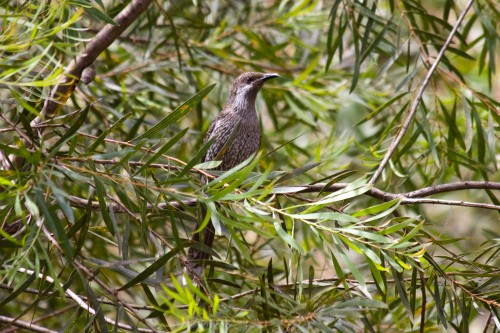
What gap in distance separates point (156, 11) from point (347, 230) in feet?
7.21

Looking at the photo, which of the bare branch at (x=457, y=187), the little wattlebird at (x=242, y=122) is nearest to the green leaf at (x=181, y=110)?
the bare branch at (x=457, y=187)

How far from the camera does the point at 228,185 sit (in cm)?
217

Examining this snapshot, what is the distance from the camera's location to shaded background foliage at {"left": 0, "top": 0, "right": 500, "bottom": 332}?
206cm

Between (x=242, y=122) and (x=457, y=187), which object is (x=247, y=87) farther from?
(x=457, y=187)

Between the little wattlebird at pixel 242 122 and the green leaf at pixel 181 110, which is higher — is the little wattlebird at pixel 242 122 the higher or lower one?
the lower one

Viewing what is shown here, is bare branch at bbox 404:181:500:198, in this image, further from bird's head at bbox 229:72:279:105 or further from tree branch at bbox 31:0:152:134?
bird's head at bbox 229:72:279:105

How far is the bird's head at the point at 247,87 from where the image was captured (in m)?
3.91

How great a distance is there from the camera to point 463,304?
7.73 feet

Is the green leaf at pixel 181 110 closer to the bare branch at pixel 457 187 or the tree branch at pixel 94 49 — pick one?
the tree branch at pixel 94 49

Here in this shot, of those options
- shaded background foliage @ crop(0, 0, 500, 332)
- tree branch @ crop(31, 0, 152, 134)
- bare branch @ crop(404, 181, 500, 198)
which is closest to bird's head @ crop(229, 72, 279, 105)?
shaded background foliage @ crop(0, 0, 500, 332)

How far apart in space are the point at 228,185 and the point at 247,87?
185cm

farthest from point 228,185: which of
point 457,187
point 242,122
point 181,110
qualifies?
point 242,122

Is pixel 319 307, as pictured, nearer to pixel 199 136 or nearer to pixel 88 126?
pixel 88 126

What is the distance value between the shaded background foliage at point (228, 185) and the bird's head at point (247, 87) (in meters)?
0.19
